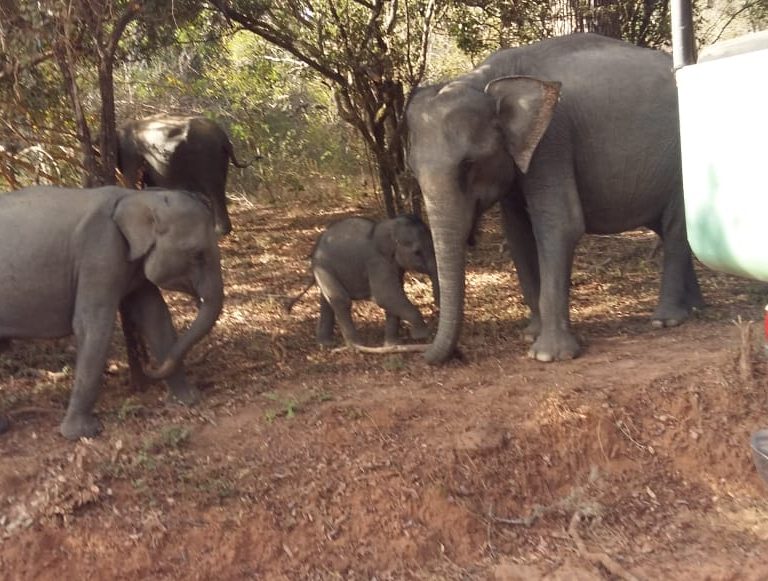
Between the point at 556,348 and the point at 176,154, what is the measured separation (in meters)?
5.62

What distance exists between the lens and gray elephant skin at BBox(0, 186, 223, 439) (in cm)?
437

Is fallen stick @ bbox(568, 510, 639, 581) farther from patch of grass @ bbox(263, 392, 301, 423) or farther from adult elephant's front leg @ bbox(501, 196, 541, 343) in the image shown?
adult elephant's front leg @ bbox(501, 196, 541, 343)

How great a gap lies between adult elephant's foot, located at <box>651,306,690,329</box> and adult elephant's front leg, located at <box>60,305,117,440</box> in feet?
11.5

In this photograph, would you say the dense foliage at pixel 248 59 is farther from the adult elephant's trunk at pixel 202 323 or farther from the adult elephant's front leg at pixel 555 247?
the adult elephant's front leg at pixel 555 247

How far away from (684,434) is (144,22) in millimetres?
4950

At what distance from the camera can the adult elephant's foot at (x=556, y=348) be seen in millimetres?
5105

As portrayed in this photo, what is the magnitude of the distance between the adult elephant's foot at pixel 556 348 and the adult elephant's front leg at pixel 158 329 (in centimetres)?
206

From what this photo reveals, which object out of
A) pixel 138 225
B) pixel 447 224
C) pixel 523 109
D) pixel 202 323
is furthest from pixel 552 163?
pixel 138 225

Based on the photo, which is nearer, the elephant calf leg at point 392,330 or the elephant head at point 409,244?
the elephant head at point 409,244

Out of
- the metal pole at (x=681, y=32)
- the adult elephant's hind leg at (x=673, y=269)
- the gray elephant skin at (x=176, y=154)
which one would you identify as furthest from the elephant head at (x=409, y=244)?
the gray elephant skin at (x=176, y=154)

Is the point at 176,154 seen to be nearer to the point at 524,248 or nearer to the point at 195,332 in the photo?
the point at 524,248

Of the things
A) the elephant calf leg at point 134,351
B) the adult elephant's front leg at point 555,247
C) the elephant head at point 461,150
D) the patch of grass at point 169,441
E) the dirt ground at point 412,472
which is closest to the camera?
the dirt ground at point 412,472

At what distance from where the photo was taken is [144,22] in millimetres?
6531

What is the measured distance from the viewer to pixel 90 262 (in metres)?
4.35
